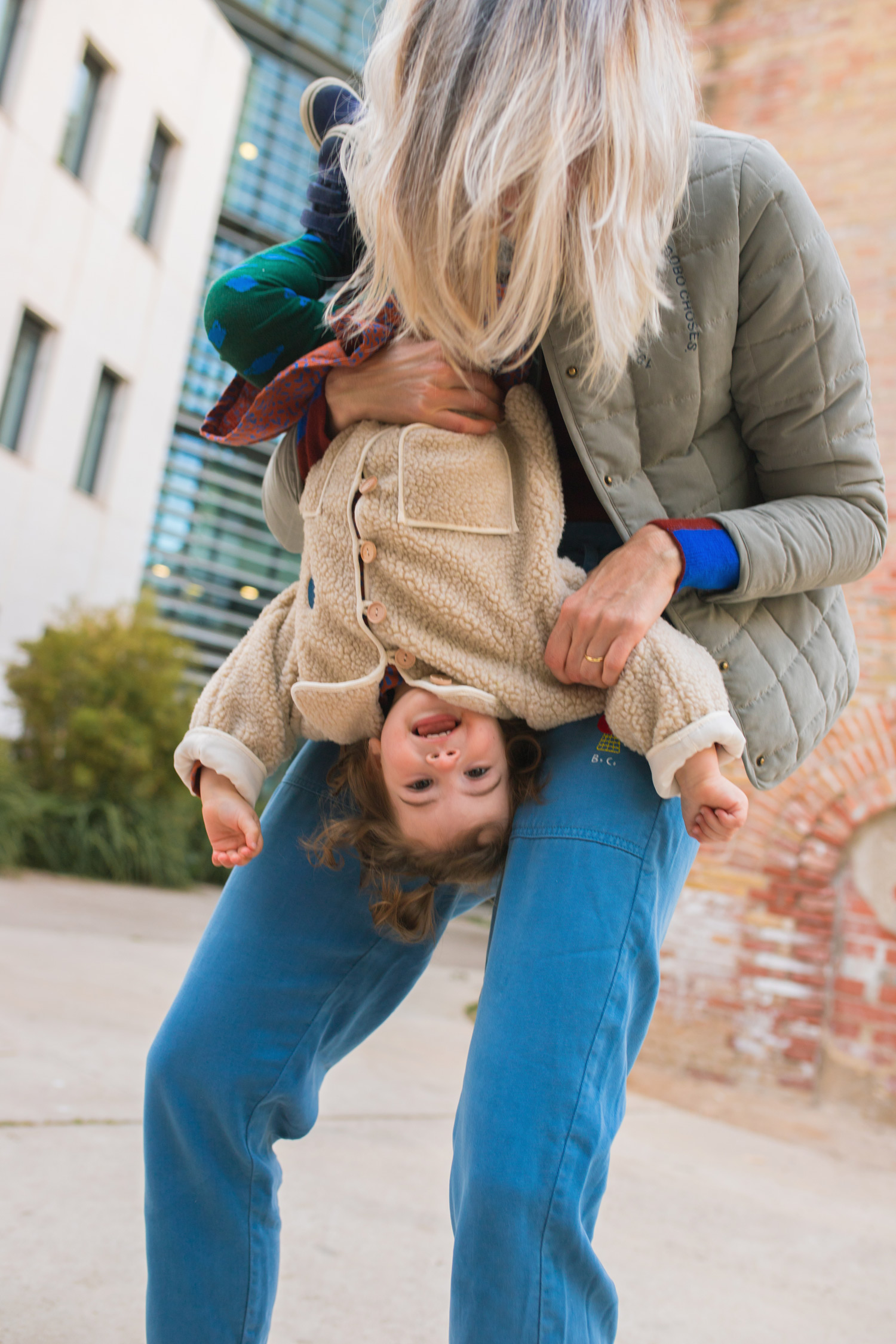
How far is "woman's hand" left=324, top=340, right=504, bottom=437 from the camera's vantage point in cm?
128

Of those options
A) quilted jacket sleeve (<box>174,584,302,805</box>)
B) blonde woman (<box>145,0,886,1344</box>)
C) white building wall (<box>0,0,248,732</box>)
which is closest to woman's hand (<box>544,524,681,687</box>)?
blonde woman (<box>145,0,886,1344</box>)

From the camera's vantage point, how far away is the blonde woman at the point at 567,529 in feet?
3.67

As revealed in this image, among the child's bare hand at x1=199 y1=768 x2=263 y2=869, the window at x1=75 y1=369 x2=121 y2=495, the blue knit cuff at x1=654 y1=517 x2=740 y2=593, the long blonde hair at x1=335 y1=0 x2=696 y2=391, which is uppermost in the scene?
the window at x1=75 y1=369 x2=121 y2=495

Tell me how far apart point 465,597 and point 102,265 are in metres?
11.9

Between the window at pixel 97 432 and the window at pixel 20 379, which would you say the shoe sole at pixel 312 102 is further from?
the window at pixel 97 432

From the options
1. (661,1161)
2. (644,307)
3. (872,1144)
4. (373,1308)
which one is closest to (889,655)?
(872,1144)

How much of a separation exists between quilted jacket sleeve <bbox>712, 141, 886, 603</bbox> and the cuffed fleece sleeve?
0.41ft

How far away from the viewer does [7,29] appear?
10211 mm

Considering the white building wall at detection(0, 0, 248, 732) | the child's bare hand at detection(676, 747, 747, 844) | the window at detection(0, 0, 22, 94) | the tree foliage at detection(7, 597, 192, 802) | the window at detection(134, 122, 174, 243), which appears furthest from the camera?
the window at detection(134, 122, 174, 243)

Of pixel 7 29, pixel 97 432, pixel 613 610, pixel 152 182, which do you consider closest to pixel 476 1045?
pixel 613 610

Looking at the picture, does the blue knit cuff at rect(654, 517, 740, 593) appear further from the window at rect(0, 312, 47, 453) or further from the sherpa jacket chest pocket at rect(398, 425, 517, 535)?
the window at rect(0, 312, 47, 453)

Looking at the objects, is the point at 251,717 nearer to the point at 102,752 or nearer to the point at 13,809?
the point at 13,809

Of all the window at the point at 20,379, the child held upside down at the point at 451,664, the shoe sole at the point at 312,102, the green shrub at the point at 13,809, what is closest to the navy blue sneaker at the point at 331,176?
the shoe sole at the point at 312,102

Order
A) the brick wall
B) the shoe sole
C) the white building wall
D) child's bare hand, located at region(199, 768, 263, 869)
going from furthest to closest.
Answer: the white building wall → the brick wall → the shoe sole → child's bare hand, located at region(199, 768, 263, 869)
